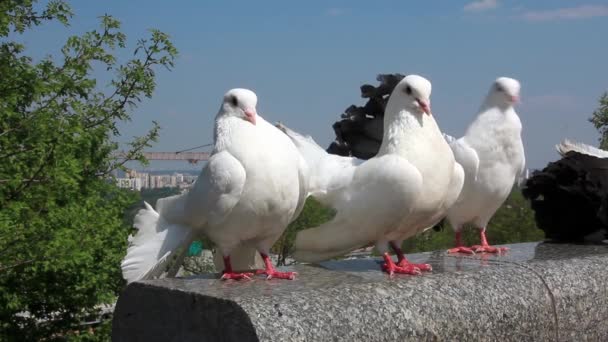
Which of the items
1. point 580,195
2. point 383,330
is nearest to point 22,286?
point 383,330

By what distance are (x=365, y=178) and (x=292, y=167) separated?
0.54m

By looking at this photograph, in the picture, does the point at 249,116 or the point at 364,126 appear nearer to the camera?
the point at 249,116

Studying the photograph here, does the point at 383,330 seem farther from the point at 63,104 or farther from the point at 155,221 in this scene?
the point at 63,104

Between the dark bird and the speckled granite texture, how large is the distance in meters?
1.00

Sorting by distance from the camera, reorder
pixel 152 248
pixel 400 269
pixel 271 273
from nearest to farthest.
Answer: pixel 152 248 → pixel 271 273 → pixel 400 269

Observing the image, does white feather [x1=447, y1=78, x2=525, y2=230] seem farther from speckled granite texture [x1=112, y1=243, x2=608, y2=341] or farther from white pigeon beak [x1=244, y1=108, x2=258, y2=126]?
white pigeon beak [x1=244, y1=108, x2=258, y2=126]

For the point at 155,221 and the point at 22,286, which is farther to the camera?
the point at 22,286

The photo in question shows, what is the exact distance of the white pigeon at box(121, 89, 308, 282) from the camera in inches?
152

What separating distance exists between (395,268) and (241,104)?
4.32 feet

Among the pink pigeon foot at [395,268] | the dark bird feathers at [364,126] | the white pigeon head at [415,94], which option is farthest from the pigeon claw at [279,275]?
the dark bird feathers at [364,126]

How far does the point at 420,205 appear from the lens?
4227 mm

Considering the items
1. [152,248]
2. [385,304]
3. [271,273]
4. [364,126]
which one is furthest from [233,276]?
[364,126]

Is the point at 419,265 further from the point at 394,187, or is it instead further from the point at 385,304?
the point at 385,304

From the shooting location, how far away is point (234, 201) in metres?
3.82
